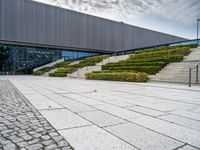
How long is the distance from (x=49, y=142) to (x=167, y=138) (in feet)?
5.53

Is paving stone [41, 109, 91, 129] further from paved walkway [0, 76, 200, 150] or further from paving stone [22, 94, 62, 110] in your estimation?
paving stone [22, 94, 62, 110]

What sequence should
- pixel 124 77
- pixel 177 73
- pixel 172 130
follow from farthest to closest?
pixel 124 77
pixel 177 73
pixel 172 130

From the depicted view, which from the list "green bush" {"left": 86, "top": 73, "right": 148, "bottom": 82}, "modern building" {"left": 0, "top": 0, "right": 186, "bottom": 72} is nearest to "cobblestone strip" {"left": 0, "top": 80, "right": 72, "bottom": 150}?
"green bush" {"left": 86, "top": 73, "right": 148, "bottom": 82}

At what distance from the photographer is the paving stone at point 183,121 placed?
331 centimetres

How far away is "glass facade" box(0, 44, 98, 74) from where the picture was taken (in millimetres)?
33750

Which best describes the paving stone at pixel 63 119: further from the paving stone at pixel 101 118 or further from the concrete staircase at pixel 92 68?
the concrete staircase at pixel 92 68

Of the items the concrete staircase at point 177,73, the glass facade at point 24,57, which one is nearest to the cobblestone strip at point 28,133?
the concrete staircase at point 177,73

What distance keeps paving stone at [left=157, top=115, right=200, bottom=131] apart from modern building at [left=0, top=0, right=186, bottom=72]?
98.3 feet

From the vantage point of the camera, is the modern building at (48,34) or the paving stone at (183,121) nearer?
the paving stone at (183,121)

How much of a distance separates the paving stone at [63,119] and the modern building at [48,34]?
2842cm

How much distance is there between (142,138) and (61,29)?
32835 mm

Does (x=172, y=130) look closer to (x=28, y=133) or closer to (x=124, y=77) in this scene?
(x=28, y=133)

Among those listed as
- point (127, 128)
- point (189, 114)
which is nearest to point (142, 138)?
point (127, 128)

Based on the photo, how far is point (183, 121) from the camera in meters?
3.61
